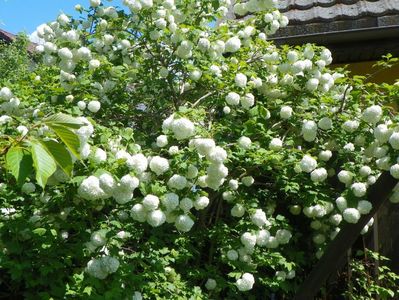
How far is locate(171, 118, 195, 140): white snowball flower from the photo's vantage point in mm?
2734

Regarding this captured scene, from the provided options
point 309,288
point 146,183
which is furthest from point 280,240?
point 146,183

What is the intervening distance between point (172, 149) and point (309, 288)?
3.89 feet

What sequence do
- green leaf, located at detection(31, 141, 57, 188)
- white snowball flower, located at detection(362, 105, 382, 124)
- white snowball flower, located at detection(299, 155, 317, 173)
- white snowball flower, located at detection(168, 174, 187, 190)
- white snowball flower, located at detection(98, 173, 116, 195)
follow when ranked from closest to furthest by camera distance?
green leaf, located at detection(31, 141, 57, 188) < white snowball flower, located at detection(98, 173, 116, 195) < white snowball flower, located at detection(168, 174, 187, 190) < white snowball flower, located at detection(362, 105, 382, 124) < white snowball flower, located at detection(299, 155, 317, 173)

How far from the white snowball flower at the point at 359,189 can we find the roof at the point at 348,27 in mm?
1342

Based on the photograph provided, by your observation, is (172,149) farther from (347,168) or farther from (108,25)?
(108,25)

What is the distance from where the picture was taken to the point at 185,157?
2.87 m

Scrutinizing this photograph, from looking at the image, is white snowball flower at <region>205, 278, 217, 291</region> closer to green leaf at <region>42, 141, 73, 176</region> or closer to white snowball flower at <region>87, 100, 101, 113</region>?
white snowball flower at <region>87, 100, 101, 113</region>

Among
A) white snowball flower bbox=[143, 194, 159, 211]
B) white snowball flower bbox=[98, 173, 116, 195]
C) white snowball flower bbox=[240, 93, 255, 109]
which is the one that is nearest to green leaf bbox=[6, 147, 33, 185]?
white snowball flower bbox=[98, 173, 116, 195]

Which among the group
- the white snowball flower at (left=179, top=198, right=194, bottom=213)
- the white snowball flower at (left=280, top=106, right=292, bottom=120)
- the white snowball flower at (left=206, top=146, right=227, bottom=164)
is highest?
the white snowball flower at (left=280, top=106, right=292, bottom=120)

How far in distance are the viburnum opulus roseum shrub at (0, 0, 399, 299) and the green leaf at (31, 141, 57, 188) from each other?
984mm

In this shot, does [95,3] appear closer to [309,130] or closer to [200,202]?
[309,130]

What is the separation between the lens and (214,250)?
3.74 m

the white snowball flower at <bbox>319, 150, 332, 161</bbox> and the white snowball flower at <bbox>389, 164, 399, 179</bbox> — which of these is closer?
the white snowball flower at <bbox>389, 164, 399, 179</bbox>

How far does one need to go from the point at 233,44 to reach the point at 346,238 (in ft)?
5.08
